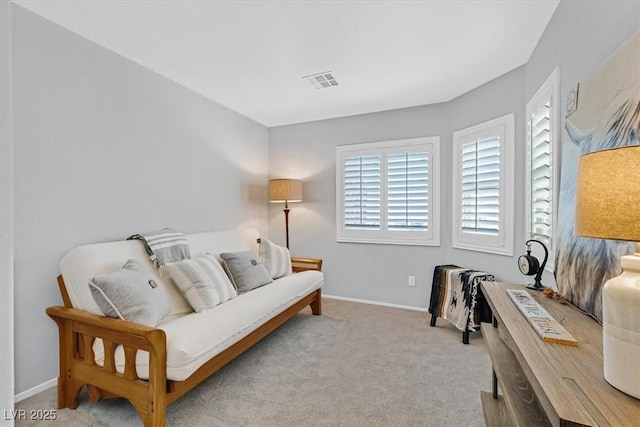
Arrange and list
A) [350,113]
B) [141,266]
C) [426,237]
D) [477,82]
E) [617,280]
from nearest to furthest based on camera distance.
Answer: [617,280], [141,266], [477,82], [426,237], [350,113]

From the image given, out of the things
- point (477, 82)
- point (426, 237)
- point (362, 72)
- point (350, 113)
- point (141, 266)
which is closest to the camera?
point (141, 266)

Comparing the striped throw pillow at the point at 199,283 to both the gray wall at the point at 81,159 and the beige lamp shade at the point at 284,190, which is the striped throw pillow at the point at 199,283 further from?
the beige lamp shade at the point at 284,190

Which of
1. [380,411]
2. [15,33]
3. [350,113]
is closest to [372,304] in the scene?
[380,411]

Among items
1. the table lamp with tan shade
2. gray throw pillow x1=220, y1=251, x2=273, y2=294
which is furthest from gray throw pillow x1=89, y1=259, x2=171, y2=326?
the table lamp with tan shade

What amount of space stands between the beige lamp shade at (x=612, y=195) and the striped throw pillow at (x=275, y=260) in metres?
2.77

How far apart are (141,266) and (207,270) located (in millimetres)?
460

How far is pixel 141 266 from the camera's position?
2014 mm

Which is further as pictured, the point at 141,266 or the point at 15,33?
the point at 141,266

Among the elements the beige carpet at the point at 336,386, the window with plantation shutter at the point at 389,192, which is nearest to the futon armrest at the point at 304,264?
the window with plantation shutter at the point at 389,192

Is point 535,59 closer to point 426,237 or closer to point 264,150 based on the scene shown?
point 426,237

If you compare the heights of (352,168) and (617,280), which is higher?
(352,168)

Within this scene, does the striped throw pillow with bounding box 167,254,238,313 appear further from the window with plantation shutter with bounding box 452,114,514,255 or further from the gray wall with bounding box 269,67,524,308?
the window with plantation shutter with bounding box 452,114,514,255

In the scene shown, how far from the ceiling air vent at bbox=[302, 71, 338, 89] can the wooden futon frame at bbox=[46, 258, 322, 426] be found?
242 centimetres

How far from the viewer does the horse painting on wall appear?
108 centimetres
